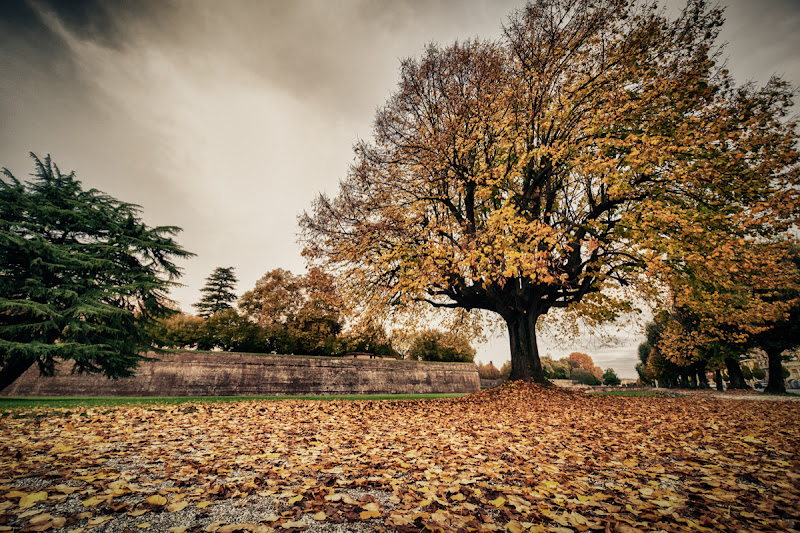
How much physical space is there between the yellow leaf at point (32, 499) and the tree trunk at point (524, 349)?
11.8 meters

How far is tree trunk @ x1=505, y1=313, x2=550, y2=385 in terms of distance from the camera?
1157 centimetres

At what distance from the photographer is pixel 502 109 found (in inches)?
433

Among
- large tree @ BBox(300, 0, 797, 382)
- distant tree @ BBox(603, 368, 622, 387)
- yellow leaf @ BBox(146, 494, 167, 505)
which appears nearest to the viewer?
yellow leaf @ BBox(146, 494, 167, 505)

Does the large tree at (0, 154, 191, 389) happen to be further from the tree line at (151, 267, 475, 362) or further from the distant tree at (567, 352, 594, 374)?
the distant tree at (567, 352, 594, 374)

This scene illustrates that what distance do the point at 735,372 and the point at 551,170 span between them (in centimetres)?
3313

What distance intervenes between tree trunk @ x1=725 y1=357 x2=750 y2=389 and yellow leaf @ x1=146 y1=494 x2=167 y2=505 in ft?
127

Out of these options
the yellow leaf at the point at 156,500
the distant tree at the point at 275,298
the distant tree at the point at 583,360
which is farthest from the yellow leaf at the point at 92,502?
the distant tree at the point at 583,360

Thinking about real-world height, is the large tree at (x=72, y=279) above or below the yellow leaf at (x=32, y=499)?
above

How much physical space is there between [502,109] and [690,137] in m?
5.42

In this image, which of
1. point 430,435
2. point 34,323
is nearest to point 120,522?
point 430,435

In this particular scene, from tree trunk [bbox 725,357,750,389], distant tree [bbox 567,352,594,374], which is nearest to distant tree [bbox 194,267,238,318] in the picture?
tree trunk [bbox 725,357,750,389]

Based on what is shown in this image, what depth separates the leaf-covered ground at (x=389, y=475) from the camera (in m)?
2.55

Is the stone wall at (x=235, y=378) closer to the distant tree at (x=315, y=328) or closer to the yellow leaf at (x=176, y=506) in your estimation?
the distant tree at (x=315, y=328)

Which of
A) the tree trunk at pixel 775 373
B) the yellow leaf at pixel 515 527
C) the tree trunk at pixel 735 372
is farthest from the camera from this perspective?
the tree trunk at pixel 735 372
